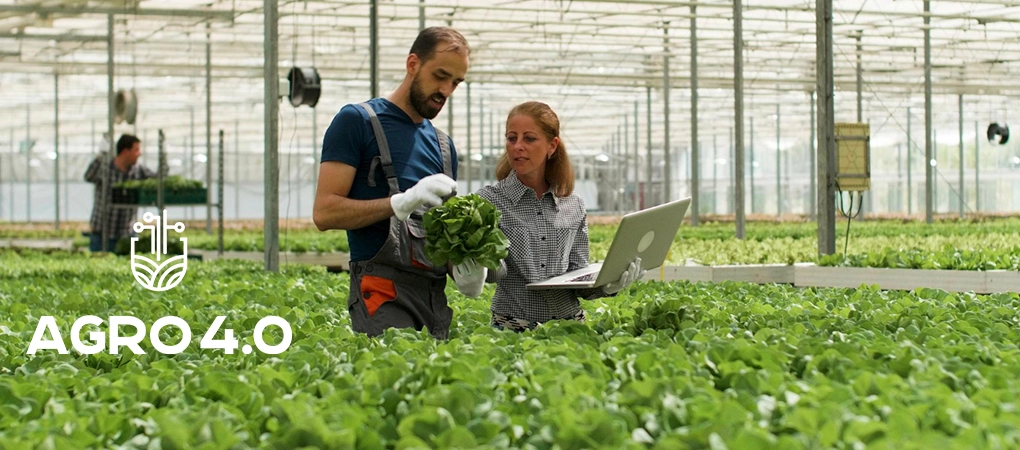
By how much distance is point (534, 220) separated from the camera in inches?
154

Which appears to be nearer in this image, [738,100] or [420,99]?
[420,99]

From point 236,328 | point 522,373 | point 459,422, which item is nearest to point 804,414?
point 459,422

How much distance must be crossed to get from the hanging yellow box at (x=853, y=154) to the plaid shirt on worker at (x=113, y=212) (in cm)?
834

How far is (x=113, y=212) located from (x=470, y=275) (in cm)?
1158

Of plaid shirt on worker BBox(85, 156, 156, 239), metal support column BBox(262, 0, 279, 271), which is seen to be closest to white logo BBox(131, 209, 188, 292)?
metal support column BBox(262, 0, 279, 271)

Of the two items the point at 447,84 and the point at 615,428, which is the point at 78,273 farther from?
the point at 615,428

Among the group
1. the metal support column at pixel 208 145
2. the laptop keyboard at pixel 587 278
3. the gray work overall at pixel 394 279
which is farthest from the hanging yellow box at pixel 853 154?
the metal support column at pixel 208 145

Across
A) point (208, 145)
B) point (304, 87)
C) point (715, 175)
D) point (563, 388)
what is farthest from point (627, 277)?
point (715, 175)

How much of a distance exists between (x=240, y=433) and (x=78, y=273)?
612 cm

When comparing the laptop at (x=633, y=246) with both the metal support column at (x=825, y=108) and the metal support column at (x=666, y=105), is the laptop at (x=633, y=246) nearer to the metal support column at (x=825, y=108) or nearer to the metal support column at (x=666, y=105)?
the metal support column at (x=825, y=108)

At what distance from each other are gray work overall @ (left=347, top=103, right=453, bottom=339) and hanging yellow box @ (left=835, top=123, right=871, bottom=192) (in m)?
6.69

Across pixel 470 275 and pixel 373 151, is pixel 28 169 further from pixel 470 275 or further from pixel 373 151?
pixel 470 275

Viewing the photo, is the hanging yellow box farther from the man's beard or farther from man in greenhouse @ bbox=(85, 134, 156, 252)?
man in greenhouse @ bbox=(85, 134, 156, 252)

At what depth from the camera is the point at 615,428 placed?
205cm
